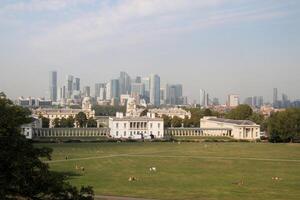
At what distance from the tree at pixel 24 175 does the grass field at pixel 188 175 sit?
21381mm

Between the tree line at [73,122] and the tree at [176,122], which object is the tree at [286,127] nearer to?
the tree at [176,122]

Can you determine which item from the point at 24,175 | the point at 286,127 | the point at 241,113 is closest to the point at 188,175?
the point at 24,175

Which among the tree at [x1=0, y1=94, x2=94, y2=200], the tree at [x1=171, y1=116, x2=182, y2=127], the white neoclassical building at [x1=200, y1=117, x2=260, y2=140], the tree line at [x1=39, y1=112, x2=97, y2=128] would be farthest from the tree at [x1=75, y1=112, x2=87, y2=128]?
the tree at [x1=0, y1=94, x2=94, y2=200]

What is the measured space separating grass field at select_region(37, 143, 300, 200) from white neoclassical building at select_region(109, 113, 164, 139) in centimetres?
5863

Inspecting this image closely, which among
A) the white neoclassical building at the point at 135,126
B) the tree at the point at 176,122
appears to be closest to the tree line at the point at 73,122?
the white neoclassical building at the point at 135,126

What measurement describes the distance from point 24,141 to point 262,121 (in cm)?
13053

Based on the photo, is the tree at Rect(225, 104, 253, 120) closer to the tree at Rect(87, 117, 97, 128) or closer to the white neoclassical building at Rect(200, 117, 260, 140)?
the white neoclassical building at Rect(200, 117, 260, 140)

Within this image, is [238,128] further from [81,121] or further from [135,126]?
[81,121]

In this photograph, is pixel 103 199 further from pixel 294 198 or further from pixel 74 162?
pixel 74 162

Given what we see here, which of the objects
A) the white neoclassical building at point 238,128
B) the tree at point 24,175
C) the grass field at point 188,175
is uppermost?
the tree at point 24,175

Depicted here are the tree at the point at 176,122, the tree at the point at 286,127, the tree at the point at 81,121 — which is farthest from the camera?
the tree at the point at 176,122

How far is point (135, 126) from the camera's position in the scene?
13138 centimetres

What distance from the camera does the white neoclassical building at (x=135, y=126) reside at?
128m

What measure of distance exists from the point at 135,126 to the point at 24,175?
118880mm
